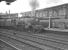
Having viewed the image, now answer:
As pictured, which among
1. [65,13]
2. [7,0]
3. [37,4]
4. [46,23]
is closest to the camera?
[7,0]

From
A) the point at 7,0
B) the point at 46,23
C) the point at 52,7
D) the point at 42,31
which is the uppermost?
the point at 52,7

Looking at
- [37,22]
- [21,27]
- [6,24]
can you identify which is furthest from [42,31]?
[6,24]

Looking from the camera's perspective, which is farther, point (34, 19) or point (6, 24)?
point (6, 24)

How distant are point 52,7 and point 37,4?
10.3ft

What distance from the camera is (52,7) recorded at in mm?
20438

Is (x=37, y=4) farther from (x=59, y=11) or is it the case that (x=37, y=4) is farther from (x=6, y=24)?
(x=6, y=24)

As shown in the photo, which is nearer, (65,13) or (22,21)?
(65,13)

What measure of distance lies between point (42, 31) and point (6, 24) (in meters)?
10.1

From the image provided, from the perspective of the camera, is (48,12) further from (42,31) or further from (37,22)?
(42,31)

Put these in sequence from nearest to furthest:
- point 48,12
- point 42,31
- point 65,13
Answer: point 42,31 < point 65,13 < point 48,12

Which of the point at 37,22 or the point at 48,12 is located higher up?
the point at 48,12

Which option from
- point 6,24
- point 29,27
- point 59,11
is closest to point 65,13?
point 59,11

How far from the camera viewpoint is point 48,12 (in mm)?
22594

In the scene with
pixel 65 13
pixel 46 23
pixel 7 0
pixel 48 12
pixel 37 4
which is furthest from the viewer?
pixel 48 12
